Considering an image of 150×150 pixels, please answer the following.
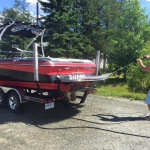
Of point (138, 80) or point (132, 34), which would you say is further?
point (132, 34)

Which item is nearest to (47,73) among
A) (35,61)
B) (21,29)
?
(35,61)

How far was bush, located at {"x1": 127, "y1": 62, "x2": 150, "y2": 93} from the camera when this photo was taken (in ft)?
40.9

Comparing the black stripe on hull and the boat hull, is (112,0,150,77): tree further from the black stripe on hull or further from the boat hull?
the black stripe on hull

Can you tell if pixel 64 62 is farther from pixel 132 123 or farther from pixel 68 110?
pixel 132 123

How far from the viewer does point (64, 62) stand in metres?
5.83

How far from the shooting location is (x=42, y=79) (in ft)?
18.6

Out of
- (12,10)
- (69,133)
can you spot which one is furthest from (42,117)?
(12,10)

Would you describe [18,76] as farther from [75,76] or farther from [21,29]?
[21,29]

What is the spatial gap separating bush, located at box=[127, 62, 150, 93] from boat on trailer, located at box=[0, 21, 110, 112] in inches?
254

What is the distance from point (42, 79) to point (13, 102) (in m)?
1.42

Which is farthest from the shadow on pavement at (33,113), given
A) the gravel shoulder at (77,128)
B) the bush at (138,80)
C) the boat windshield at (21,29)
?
the bush at (138,80)

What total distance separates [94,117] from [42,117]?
149 cm

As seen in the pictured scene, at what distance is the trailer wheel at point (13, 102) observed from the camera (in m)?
6.18

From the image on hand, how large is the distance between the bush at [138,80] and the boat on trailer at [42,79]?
6.46 m
